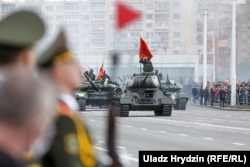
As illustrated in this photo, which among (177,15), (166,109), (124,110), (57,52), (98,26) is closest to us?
(57,52)

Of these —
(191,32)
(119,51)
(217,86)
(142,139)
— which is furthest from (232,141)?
(191,32)

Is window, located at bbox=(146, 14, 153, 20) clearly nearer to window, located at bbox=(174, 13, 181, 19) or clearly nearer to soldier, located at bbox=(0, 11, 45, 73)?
window, located at bbox=(174, 13, 181, 19)

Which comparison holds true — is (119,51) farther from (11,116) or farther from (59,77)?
(11,116)

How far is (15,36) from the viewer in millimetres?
2363

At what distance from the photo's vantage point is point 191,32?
72.7 meters

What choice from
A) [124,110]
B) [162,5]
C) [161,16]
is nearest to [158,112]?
[124,110]

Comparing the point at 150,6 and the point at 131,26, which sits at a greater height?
the point at 150,6

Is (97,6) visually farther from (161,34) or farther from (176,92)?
(176,92)

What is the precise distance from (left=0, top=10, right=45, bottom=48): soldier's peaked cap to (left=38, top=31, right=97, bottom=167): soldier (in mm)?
481

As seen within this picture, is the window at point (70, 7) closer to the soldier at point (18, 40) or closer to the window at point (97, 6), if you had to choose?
the window at point (97, 6)

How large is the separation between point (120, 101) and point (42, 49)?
2971 centimetres

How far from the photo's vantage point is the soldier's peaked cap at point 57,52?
10.5 ft

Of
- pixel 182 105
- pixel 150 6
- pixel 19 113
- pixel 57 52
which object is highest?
pixel 150 6

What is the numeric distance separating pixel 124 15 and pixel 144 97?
29411 millimetres
